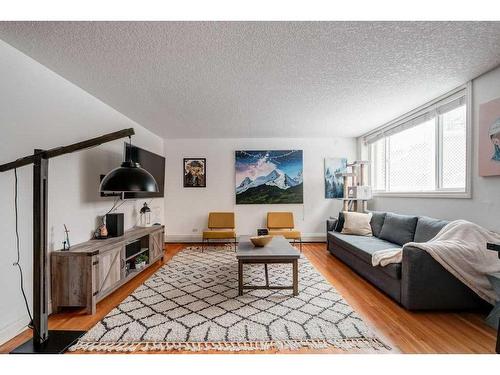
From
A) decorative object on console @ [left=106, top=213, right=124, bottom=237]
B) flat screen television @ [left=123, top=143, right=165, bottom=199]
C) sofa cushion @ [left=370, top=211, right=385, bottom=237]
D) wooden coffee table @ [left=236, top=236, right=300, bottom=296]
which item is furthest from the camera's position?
sofa cushion @ [left=370, top=211, right=385, bottom=237]

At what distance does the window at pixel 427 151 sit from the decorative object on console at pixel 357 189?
30 cm

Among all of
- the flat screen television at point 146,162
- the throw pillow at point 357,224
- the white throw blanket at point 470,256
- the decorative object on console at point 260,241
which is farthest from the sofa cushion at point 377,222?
the flat screen television at point 146,162

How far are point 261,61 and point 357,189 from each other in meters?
3.49

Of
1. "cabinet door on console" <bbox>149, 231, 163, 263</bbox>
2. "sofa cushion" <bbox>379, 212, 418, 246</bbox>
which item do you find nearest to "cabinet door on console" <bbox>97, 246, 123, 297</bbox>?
"cabinet door on console" <bbox>149, 231, 163, 263</bbox>

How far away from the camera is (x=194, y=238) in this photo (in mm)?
5680

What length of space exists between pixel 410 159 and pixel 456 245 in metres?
2.15

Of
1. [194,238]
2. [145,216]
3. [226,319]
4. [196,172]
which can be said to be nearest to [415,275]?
[226,319]

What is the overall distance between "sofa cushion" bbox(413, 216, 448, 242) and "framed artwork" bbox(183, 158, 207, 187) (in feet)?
13.7

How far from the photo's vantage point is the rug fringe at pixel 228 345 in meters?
1.83

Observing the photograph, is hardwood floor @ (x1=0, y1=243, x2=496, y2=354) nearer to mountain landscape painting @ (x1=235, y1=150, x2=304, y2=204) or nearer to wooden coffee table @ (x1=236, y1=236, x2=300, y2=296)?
wooden coffee table @ (x1=236, y1=236, x2=300, y2=296)

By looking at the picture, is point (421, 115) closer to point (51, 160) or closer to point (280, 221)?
point (280, 221)

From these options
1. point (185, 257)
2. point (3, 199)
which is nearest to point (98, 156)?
point (3, 199)

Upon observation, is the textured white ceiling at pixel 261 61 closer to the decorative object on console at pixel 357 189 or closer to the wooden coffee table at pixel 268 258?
the decorative object on console at pixel 357 189

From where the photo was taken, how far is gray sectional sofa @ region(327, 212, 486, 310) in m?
2.33
